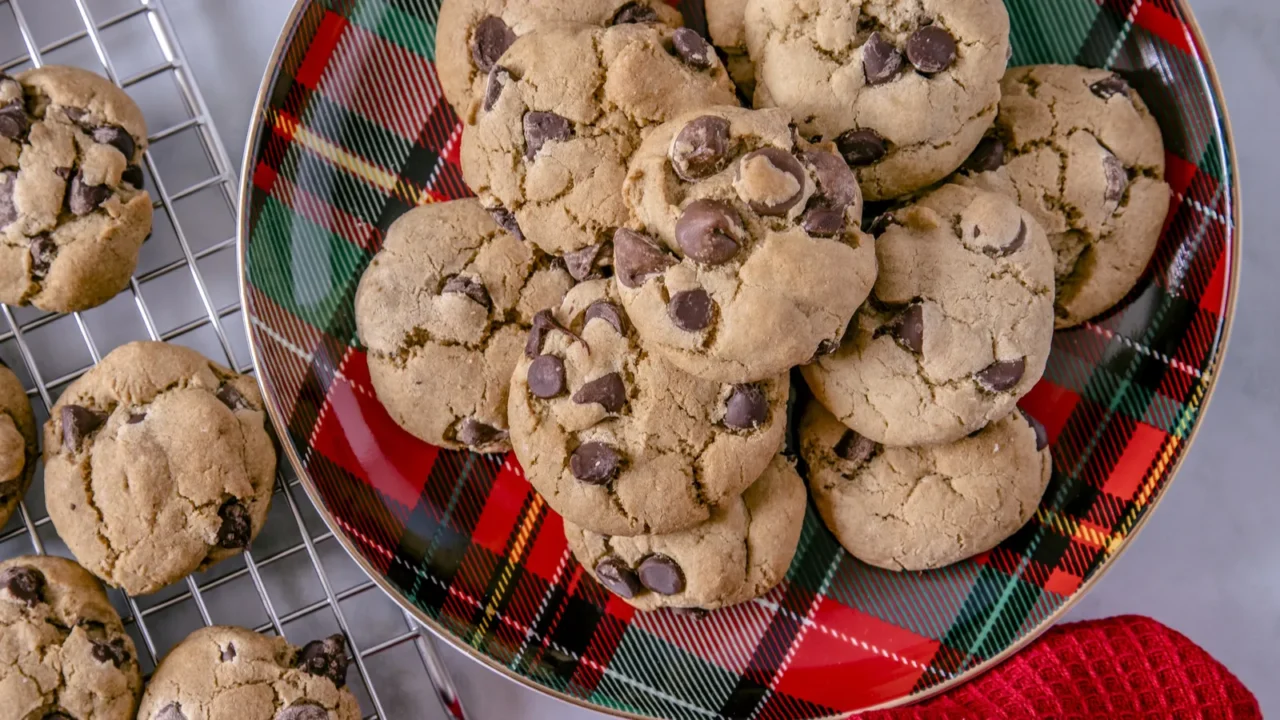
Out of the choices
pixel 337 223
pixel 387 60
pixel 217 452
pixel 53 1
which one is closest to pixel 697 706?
pixel 217 452

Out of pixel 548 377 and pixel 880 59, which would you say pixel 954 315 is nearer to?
pixel 880 59

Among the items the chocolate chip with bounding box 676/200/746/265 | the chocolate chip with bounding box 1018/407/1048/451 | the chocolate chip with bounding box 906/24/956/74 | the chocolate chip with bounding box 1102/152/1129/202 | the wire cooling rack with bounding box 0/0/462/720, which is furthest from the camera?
the wire cooling rack with bounding box 0/0/462/720

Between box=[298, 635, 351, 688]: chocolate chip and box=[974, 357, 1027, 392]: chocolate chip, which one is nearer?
box=[974, 357, 1027, 392]: chocolate chip

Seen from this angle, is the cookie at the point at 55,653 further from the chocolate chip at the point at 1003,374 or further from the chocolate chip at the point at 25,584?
the chocolate chip at the point at 1003,374

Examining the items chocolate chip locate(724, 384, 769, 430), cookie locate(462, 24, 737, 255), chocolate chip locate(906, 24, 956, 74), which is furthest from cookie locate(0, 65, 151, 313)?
chocolate chip locate(906, 24, 956, 74)

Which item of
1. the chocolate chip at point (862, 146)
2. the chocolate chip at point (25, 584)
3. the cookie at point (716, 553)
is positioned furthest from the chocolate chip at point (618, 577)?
the chocolate chip at point (25, 584)

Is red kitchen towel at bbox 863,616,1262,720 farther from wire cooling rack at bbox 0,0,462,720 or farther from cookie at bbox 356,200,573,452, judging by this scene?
wire cooling rack at bbox 0,0,462,720
